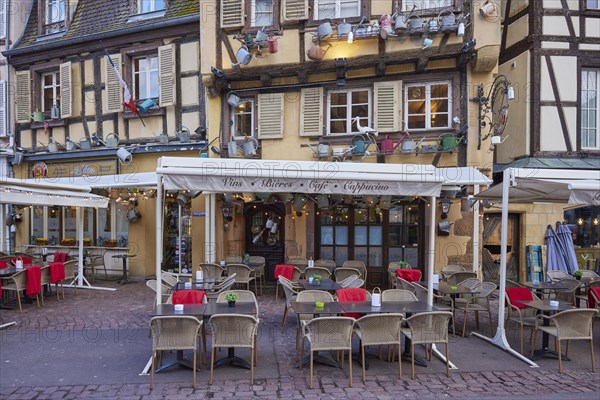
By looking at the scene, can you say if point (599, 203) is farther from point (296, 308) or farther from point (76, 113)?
point (76, 113)

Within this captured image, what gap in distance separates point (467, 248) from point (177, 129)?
8.74 m

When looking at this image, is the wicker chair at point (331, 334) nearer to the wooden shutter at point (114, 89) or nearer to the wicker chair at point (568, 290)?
the wicker chair at point (568, 290)

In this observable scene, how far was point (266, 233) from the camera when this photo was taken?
37.2 feet

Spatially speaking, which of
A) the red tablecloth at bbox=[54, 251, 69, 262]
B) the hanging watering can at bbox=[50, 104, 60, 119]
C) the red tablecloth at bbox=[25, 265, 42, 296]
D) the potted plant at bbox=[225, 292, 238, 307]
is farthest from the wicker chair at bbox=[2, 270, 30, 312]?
the hanging watering can at bbox=[50, 104, 60, 119]

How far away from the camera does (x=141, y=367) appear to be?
17.5 ft

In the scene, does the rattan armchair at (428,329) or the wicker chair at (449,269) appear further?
the wicker chair at (449,269)

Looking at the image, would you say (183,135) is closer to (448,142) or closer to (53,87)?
(53,87)

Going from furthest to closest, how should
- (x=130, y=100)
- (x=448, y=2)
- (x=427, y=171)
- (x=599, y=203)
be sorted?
(x=130, y=100), (x=448, y=2), (x=427, y=171), (x=599, y=203)

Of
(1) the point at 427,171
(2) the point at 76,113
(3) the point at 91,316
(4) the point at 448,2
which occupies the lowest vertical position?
(3) the point at 91,316

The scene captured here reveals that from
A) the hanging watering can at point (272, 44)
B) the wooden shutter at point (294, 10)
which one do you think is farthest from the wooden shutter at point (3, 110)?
the wooden shutter at point (294, 10)

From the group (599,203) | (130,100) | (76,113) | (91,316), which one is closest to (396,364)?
(599,203)

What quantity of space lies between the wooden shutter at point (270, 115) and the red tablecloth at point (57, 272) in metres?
5.81

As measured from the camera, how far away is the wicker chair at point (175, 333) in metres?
4.79

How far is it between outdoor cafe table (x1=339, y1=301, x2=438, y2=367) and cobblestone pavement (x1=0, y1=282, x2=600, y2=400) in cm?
36
